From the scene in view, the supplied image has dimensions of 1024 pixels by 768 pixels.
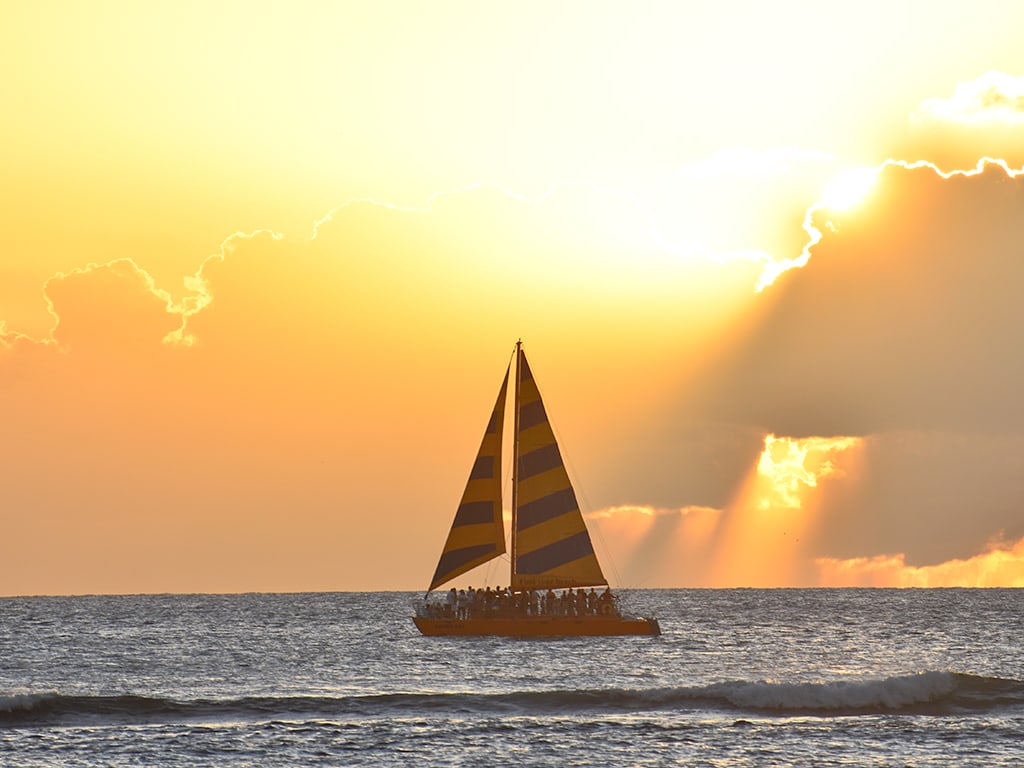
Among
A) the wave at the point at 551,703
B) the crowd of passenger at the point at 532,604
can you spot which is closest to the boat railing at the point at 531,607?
the crowd of passenger at the point at 532,604

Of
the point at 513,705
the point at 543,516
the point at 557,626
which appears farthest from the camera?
the point at 543,516

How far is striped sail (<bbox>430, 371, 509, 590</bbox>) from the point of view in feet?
279

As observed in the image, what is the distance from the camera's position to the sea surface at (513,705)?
1780 inches

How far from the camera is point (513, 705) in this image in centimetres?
5675

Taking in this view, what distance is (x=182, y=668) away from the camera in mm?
80062

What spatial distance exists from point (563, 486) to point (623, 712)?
1246 inches

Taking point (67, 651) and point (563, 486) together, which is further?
point (67, 651)

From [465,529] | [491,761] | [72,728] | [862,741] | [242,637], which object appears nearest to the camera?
[491,761]

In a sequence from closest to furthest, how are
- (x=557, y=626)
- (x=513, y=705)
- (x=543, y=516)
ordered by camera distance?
(x=513, y=705) → (x=557, y=626) → (x=543, y=516)

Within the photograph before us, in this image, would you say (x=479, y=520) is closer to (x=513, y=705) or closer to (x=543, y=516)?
(x=543, y=516)

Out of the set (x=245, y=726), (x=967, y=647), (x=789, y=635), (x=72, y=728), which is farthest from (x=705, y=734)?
(x=789, y=635)

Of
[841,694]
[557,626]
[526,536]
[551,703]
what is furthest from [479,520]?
[841,694]

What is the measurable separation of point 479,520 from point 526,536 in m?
2.78

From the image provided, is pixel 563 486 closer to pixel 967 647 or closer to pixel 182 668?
pixel 182 668
